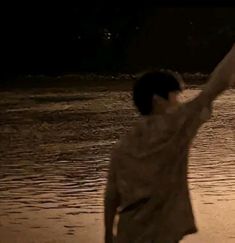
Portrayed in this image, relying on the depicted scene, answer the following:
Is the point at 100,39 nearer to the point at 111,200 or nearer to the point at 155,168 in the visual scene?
the point at 111,200

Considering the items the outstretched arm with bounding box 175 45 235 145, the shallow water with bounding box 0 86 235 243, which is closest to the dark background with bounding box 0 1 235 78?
the shallow water with bounding box 0 86 235 243

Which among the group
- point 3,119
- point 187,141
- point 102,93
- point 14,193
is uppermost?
point 187,141

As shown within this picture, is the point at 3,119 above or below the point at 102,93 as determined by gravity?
above

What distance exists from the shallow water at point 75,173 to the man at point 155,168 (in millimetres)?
3690

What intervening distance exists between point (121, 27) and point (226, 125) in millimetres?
34370

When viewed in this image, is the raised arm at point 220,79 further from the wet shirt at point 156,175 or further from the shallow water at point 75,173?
the shallow water at point 75,173

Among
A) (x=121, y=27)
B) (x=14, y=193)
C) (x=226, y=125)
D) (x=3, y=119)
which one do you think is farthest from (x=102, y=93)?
(x=121, y=27)

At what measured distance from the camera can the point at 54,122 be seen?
61.2 feet

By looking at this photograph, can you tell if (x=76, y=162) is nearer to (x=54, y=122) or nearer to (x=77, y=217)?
(x=77, y=217)

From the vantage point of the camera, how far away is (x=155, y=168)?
3432 mm

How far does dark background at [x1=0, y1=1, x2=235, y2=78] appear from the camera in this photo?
49.6 meters

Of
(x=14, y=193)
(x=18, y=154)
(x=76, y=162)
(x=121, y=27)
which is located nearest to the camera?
(x=14, y=193)

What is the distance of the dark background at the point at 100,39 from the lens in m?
49.6

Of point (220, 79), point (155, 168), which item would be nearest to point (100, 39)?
point (155, 168)
